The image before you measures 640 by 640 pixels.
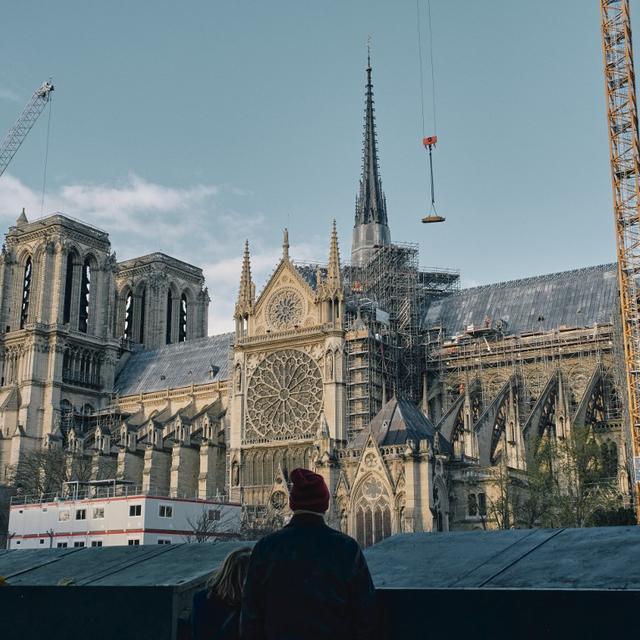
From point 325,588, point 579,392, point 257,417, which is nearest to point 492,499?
point 579,392

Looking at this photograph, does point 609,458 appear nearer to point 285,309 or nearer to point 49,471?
point 285,309

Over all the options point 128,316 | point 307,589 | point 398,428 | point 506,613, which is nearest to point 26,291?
point 128,316

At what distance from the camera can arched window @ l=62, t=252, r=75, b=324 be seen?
8219 cm

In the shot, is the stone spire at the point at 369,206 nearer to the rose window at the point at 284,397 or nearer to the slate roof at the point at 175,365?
the slate roof at the point at 175,365

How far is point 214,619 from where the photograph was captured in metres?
7.64

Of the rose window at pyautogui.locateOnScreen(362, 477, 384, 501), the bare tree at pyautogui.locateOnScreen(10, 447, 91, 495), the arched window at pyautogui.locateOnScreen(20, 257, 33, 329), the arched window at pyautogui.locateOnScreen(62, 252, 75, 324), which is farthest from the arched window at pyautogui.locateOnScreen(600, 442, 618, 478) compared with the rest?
the arched window at pyautogui.locateOnScreen(20, 257, 33, 329)

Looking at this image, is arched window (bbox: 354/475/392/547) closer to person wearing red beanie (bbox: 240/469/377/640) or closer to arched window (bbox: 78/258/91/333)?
person wearing red beanie (bbox: 240/469/377/640)

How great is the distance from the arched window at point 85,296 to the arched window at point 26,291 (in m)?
4.44

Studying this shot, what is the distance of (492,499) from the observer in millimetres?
45781

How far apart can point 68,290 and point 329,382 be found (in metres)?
34.3

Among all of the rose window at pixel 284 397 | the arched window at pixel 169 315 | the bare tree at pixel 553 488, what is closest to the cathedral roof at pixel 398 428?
the bare tree at pixel 553 488

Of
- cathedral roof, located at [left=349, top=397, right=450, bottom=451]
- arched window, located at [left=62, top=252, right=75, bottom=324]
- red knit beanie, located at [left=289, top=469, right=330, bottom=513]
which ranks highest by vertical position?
arched window, located at [left=62, top=252, right=75, bottom=324]

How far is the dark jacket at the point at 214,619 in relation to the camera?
24.4 feet

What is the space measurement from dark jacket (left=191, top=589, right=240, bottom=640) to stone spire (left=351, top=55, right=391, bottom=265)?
257 ft
